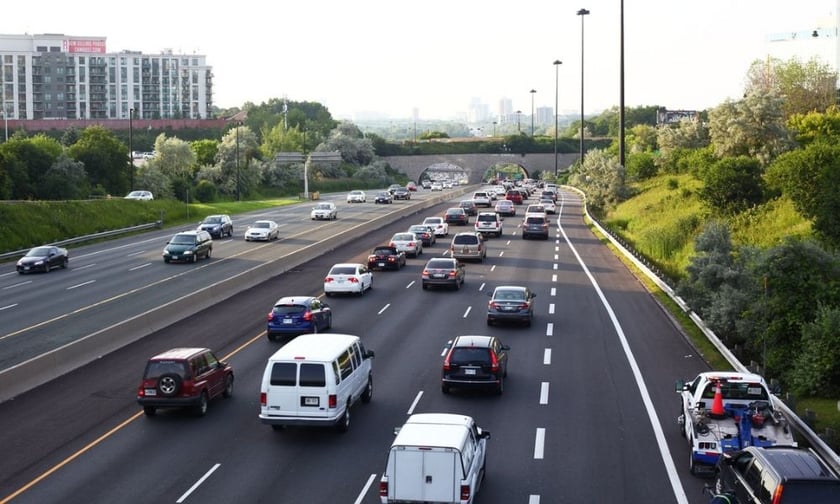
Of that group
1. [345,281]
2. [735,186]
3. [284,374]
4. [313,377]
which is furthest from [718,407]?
[735,186]

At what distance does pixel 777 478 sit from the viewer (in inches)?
531

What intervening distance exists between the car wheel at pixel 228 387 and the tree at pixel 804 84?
65.0 m

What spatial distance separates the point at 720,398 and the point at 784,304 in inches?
402

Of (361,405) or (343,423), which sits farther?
(361,405)

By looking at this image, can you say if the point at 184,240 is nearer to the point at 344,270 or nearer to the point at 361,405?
the point at 344,270

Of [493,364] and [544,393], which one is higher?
[493,364]

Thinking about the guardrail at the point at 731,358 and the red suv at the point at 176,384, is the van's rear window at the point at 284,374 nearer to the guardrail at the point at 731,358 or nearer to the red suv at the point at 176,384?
the red suv at the point at 176,384

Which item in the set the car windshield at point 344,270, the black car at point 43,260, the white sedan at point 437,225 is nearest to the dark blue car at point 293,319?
the car windshield at point 344,270

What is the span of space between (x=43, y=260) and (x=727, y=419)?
1555 inches

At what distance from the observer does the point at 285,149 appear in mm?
161750

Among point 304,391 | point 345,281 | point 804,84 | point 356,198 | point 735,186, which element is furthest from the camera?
point 356,198

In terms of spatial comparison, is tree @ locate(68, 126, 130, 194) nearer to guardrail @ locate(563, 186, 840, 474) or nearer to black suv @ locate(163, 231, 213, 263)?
black suv @ locate(163, 231, 213, 263)

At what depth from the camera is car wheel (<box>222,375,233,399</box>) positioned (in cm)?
2469

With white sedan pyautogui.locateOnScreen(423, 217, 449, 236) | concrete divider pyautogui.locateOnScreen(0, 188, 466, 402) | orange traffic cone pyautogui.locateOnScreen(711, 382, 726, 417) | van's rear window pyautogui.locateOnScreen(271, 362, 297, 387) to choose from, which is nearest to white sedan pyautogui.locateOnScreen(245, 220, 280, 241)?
concrete divider pyautogui.locateOnScreen(0, 188, 466, 402)
